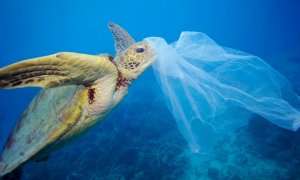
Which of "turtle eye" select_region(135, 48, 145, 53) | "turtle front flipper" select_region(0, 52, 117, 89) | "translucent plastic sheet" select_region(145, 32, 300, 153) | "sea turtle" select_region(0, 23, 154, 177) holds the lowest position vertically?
"translucent plastic sheet" select_region(145, 32, 300, 153)

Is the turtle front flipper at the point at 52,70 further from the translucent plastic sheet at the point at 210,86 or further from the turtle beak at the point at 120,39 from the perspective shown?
the turtle beak at the point at 120,39

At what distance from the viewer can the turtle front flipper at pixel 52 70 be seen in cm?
148

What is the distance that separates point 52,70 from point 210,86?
6.52ft

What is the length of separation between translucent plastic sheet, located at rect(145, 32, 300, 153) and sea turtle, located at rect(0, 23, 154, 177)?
51 centimetres

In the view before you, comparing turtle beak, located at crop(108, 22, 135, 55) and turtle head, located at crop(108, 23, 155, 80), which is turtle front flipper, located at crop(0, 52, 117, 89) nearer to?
turtle head, located at crop(108, 23, 155, 80)

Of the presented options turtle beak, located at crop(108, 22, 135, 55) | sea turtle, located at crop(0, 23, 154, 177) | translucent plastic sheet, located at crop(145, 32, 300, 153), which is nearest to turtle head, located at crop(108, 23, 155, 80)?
sea turtle, located at crop(0, 23, 154, 177)

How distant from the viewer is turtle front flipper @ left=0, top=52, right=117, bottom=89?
1.48 meters

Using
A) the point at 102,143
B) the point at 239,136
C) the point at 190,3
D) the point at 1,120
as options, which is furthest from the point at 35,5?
the point at 190,3

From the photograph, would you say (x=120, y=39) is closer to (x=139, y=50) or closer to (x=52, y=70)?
(x=139, y=50)

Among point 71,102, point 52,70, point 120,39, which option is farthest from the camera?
point 120,39

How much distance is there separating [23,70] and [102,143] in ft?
20.7

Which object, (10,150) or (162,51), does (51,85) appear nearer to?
(10,150)

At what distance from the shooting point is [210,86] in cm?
282

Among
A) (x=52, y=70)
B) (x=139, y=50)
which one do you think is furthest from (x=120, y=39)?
(x=52, y=70)
